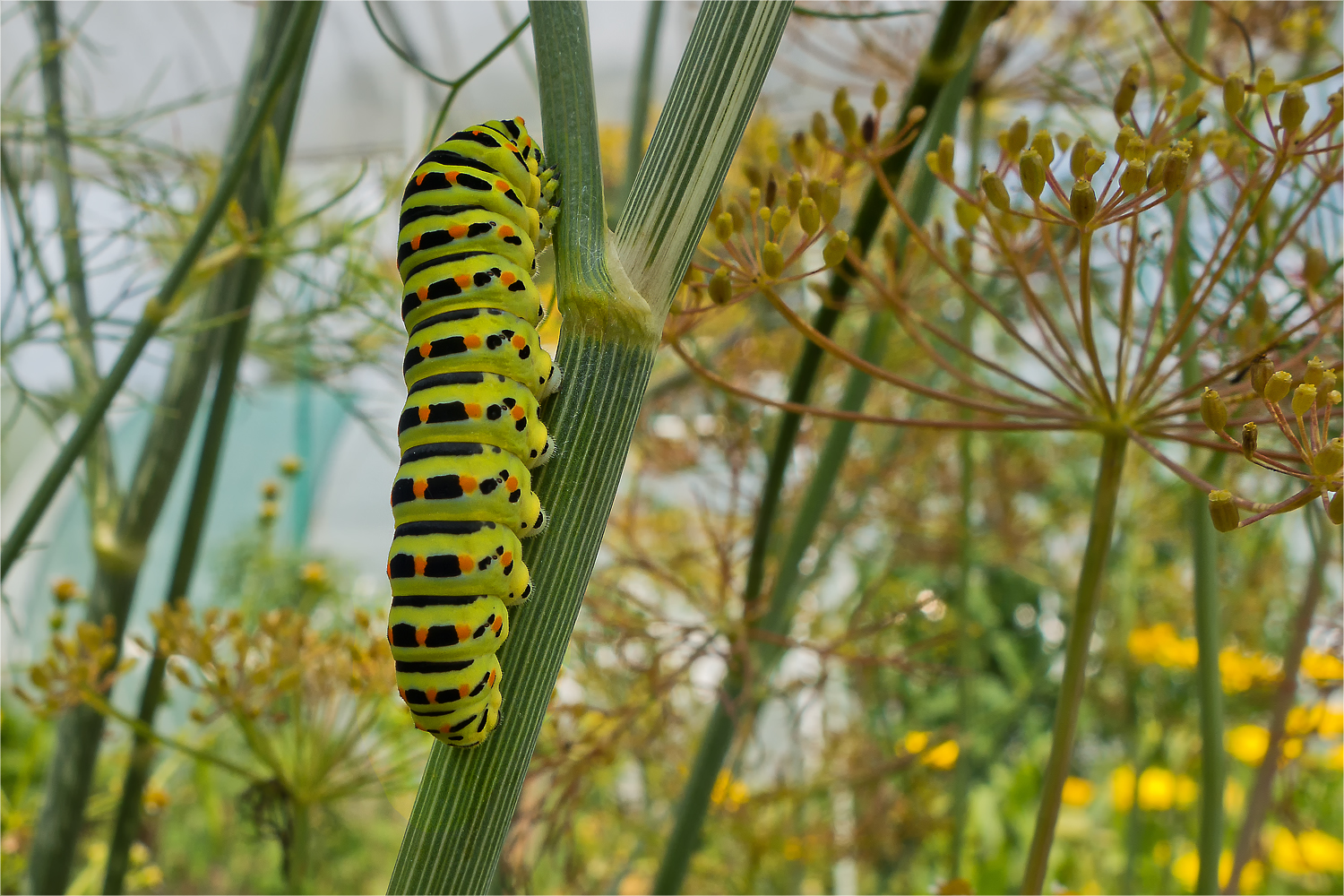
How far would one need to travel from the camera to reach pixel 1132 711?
1793 millimetres

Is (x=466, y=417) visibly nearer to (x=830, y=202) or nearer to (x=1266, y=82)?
(x=830, y=202)

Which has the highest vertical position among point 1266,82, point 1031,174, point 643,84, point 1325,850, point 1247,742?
point 643,84

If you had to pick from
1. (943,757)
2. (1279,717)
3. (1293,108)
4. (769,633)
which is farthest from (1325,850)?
(1293,108)

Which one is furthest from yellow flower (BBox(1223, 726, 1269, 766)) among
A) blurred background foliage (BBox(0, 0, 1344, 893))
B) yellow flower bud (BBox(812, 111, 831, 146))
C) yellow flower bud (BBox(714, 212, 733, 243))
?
yellow flower bud (BBox(714, 212, 733, 243))

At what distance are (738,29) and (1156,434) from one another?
1.46 ft

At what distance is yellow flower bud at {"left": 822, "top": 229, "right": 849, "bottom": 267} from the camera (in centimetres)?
61

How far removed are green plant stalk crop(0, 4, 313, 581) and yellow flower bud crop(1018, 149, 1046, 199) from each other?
0.55m

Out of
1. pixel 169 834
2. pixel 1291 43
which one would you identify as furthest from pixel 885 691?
pixel 169 834

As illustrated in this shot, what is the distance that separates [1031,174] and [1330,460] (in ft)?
0.75

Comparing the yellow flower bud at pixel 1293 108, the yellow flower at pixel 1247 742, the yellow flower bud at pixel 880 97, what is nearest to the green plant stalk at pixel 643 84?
the yellow flower bud at pixel 880 97

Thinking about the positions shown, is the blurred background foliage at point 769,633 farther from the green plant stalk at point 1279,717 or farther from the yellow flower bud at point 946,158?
the yellow flower bud at point 946,158

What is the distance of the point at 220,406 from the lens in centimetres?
103

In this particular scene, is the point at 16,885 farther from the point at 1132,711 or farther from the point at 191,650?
the point at 1132,711

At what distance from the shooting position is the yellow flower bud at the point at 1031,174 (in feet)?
1.90
